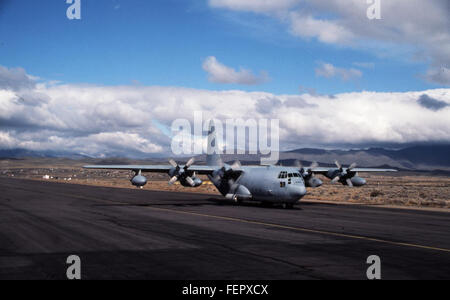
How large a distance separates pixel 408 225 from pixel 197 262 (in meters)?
17.0

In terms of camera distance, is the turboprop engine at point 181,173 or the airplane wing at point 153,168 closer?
the turboprop engine at point 181,173

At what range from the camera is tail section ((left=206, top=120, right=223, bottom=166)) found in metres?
49.5

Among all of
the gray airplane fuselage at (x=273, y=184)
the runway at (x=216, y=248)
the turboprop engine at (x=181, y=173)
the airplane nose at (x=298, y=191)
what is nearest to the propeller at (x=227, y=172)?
the gray airplane fuselage at (x=273, y=184)

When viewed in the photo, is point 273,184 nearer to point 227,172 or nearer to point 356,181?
point 227,172

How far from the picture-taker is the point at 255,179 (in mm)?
39000

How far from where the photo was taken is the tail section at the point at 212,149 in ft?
163

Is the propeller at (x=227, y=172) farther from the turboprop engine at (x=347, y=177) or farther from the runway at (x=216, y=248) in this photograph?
the runway at (x=216, y=248)

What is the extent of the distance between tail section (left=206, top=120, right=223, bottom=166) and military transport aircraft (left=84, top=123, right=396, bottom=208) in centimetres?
580

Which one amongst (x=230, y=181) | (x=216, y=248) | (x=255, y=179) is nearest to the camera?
(x=216, y=248)

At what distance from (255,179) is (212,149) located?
1208 cm

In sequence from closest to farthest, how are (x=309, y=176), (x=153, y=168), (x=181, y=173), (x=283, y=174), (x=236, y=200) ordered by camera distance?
1. (x=283, y=174)
2. (x=181, y=173)
3. (x=236, y=200)
4. (x=153, y=168)
5. (x=309, y=176)

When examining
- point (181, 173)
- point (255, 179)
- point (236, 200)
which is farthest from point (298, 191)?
point (181, 173)

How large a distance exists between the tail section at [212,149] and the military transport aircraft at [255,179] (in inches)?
228
